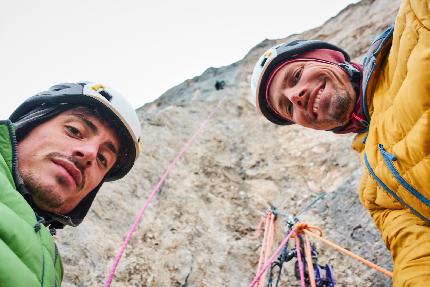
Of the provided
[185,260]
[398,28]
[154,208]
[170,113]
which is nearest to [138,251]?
[185,260]

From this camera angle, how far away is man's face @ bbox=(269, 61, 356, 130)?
2.84 meters

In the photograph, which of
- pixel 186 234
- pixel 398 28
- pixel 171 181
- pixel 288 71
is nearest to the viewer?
pixel 398 28

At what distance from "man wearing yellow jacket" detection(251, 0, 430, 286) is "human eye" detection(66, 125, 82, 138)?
2.10 meters

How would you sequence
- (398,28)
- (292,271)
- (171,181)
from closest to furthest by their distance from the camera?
1. (398,28)
2. (292,271)
3. (171,181)

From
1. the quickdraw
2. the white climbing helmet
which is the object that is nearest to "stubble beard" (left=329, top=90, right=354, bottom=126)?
the quickdraw

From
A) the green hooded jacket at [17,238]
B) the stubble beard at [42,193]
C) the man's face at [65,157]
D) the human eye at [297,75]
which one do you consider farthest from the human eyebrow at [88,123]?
the human eye at [297,75]

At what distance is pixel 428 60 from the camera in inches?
59.1

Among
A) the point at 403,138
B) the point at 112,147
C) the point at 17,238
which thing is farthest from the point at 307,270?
the point at 17,238

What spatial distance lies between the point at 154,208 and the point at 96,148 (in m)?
2.74

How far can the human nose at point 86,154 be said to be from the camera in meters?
2.57

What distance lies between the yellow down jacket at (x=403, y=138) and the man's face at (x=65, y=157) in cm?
227

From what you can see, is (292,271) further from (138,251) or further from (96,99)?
(96,99)

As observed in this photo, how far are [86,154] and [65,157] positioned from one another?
0.19m

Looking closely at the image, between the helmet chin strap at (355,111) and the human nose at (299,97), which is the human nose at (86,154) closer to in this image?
the human nose at (299,97)
